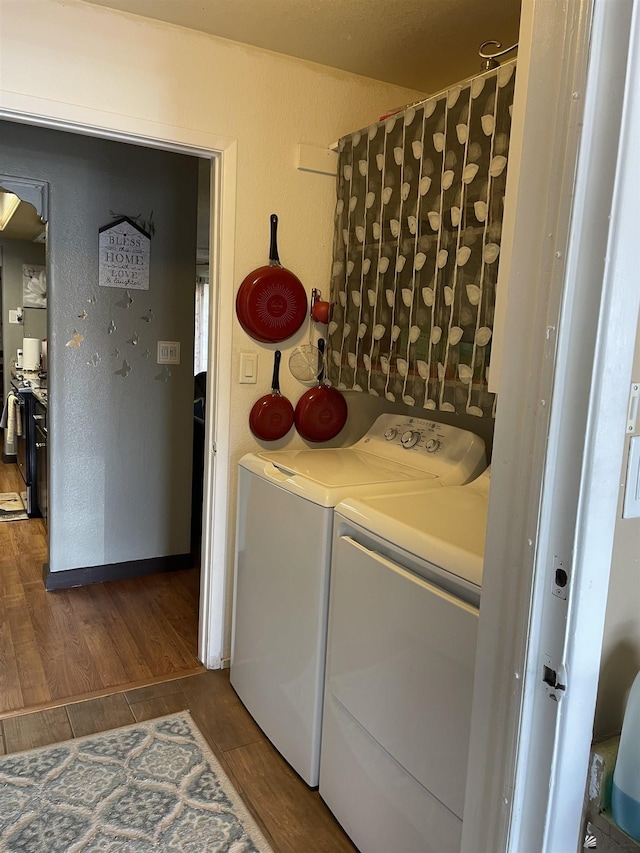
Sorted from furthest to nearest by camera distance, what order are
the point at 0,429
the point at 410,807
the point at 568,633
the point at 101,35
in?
the point at 0,429 → the point at 101,35 → the point at 410,807 → the point at 568,633

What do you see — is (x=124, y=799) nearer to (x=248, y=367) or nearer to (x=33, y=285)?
(x=248, y=367)

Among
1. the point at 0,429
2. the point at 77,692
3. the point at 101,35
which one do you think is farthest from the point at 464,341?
the point at 0,429

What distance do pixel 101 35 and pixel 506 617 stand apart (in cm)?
212

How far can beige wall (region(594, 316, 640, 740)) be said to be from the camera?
88cm

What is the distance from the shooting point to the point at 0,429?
6781 mm

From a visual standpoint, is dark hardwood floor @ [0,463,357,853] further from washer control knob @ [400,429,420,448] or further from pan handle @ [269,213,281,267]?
pan handle @ [269,213,281,267]

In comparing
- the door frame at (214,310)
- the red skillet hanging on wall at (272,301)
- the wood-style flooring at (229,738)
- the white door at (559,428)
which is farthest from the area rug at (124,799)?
the red skillet hanging on wall at (272,301)

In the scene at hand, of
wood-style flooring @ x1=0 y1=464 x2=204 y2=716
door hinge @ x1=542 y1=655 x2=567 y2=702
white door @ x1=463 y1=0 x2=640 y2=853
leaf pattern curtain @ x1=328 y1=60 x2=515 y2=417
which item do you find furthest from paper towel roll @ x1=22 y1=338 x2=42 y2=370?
door hinge @ x1=542 y1=655 x2=567 y2=702

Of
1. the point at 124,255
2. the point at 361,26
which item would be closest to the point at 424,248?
the point at 361,26

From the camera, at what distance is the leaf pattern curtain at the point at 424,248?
1.71m

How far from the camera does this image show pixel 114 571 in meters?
3.39

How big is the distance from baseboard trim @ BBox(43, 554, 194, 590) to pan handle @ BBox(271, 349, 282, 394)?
155 cm

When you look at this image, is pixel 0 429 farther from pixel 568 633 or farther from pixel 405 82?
pixel 568 633

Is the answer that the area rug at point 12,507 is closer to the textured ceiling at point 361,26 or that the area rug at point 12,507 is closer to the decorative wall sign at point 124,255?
the decorative wall sign at point 124,255
